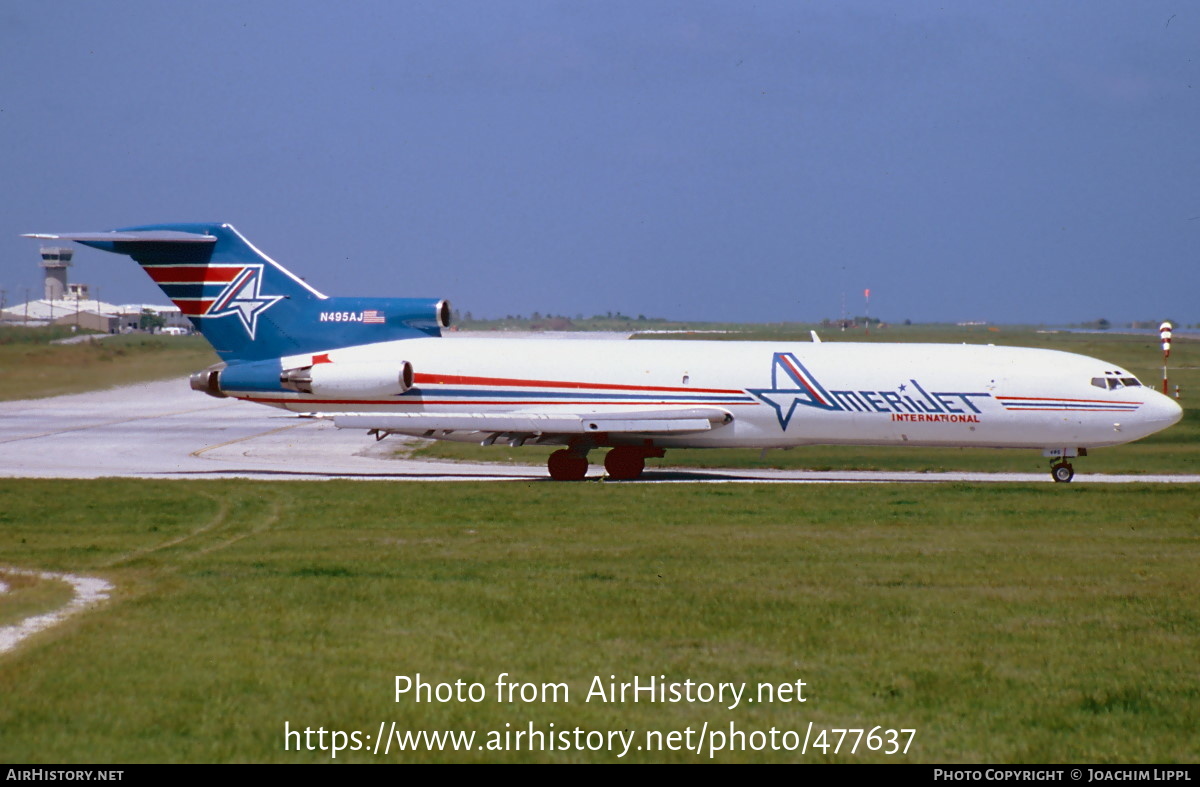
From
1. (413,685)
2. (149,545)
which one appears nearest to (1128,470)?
(149,545)

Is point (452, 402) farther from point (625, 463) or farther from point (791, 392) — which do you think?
point (791, 392)

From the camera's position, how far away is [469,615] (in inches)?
511

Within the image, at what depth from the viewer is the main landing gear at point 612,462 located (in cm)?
3053

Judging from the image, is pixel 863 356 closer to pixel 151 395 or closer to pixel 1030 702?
pixel 1030 702

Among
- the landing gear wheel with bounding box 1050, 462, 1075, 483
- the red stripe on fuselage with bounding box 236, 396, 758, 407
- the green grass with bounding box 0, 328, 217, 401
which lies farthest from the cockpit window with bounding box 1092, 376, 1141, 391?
the green grass with bounding box 0, 328, 217, 401

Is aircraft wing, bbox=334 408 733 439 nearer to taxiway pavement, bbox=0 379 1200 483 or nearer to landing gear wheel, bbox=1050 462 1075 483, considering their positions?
taxiway pavement, bbox=0 379 1200 483

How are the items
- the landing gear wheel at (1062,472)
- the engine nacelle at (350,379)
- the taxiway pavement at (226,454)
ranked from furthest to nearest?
the engine nacelle at (350,379)
the taxiway pavement at (226,454)
the landing gear wheel at (1062,472)

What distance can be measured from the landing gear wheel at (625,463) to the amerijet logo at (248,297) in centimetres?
938

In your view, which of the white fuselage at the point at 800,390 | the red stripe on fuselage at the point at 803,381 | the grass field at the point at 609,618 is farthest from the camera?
the red stripe on fuselage at the point at 803,381

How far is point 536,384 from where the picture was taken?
3059 cm

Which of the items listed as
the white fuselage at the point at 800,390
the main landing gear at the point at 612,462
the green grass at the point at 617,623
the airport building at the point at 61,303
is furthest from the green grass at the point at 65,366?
the airport building at the point at 61,303

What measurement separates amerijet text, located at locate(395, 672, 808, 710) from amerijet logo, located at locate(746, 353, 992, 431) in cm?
1932

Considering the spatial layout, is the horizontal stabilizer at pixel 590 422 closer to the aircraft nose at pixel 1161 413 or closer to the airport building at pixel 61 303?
the aircraft nose at pixel 1161 413
